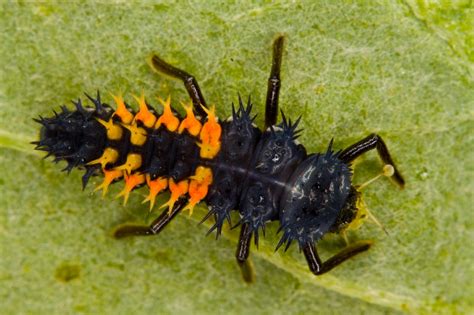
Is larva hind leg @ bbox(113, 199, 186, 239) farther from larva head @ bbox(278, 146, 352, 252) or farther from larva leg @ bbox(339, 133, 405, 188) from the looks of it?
larva leg @ bbox(339, 133, 405, 188)

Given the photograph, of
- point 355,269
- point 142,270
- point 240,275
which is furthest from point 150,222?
point 355,269

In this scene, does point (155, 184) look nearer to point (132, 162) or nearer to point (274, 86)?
point (132, 162)

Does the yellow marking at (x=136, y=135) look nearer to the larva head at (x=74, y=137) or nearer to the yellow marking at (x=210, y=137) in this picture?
the larva head at (x=74, y=137)

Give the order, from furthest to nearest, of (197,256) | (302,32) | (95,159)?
(197,256), (302,32), (95,159)

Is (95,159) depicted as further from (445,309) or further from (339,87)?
(445,309)

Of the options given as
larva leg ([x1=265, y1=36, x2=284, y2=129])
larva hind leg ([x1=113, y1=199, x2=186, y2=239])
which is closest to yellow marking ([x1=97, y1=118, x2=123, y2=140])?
larva hind leg ([x1=113, y1=199, x2=186, y2=239])

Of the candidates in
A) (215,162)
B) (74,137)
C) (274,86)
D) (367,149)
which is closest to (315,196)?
(367,149)
